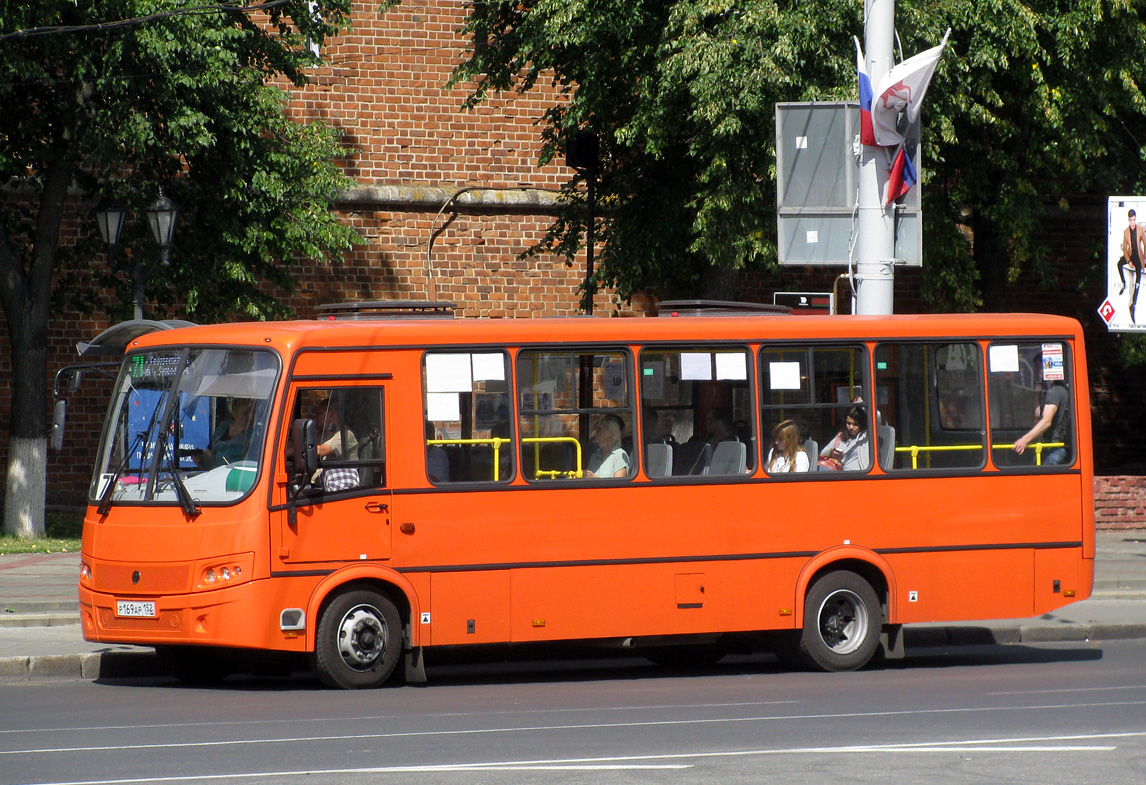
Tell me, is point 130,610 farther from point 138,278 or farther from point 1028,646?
point 138,278

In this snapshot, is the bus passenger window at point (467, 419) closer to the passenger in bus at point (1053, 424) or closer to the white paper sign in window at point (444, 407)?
the white paper sign in window at point (444, 407)

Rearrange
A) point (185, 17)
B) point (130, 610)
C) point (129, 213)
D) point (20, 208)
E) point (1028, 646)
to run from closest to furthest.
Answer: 1. point (130, 610)
2. point (1028, 646)
3. point (185, 17)
4. point (129, 213)
5. point (20, 208)

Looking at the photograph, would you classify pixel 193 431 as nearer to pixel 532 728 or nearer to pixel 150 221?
pixel 532 728

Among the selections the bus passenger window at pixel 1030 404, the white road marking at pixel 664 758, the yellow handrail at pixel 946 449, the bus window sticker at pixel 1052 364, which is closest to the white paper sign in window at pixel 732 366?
the yellow handrail at pixel 946 449

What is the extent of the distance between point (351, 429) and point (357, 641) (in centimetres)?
146

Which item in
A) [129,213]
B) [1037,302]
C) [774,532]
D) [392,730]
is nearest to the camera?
[392,730]

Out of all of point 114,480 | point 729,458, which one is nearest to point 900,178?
point 729,458

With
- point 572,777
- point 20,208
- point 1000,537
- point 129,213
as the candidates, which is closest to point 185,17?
point 129,213

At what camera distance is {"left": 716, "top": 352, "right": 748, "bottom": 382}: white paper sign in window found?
37.7ft

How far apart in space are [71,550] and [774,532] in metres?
11.0

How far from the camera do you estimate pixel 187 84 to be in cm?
1875

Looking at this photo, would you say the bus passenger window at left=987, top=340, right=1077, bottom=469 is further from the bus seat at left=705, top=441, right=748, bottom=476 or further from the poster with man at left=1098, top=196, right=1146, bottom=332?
the poster with man at left=1098, top=196, right=1146, bottom=332

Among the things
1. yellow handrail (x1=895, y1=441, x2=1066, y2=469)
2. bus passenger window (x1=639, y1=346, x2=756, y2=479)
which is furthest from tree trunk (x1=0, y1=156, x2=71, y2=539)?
yellow handrail (x1=895, y1=441, x2=1066, y2=469)

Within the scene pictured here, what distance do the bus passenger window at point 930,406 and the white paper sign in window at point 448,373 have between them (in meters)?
3.26
